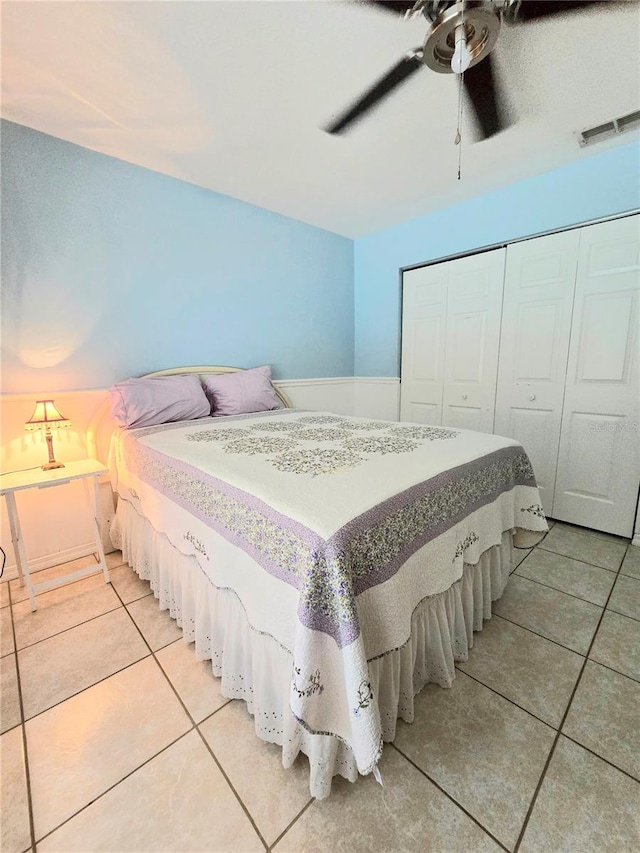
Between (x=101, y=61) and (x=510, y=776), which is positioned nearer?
(x=510, y=776)

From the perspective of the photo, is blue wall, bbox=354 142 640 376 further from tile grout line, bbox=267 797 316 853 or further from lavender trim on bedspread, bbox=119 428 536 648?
tile grout line, bbox=267 797 316 853

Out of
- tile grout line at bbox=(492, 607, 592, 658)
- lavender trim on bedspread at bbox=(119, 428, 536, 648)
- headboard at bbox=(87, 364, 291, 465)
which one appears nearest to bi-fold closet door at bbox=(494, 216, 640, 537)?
tile grout line at bbox=(492, 607, 592, 658)

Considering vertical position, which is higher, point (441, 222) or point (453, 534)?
point (441, 222)

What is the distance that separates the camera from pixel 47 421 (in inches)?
69.3

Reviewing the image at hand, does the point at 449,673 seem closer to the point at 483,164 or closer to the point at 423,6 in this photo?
the point at 423,6

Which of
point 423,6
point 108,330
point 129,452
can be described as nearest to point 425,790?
point 129,452

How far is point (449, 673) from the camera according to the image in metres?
1.26

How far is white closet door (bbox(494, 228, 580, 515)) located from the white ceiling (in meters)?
0.55

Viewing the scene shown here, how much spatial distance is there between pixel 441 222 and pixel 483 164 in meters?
0.67

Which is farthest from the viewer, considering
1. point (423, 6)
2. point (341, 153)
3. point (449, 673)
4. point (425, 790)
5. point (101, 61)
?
point (341, 153)

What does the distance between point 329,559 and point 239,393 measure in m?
1.93

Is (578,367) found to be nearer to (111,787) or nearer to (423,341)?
(423,341)

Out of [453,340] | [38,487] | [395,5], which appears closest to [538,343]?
[453,340]

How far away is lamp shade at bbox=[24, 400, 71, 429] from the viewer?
5.72 ft
